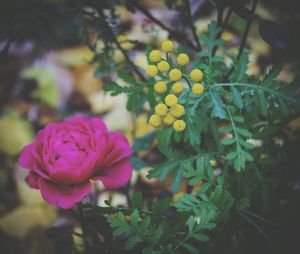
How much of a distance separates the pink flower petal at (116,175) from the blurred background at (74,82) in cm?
32

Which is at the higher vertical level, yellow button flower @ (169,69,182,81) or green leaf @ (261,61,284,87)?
yellow button flower @ (169,69,182,81)

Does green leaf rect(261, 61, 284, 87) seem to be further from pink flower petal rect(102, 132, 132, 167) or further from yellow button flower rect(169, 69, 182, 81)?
pink flower petal rect(102, 132, 132, 167)

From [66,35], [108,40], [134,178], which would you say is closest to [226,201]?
[108,40]

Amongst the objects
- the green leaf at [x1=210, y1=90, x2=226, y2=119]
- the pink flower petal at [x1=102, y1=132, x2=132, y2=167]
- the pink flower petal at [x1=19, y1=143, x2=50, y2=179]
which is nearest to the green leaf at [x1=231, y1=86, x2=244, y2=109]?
the green leaf at [x1=210, y1=90, x2=226, y2=119]

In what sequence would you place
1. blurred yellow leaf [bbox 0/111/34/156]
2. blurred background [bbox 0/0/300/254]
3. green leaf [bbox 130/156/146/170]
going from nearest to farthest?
blurred background [bbox 0/0/300/254]
green leaf [bbox 130/156/146/170]
blurred yellow leaf [bbox 0/111/34/156]

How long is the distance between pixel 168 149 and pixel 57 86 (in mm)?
1339

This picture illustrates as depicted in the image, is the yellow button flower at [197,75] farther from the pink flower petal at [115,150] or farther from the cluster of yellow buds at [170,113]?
the pink flower petal at [115,150]

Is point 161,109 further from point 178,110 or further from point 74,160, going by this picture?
point 74,160

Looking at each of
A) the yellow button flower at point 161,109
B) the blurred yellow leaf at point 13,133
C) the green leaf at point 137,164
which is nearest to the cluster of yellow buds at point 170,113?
the yellow button flower at point 161,109

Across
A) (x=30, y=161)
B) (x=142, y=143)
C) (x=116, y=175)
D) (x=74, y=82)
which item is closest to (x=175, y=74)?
(x=116, y=175)

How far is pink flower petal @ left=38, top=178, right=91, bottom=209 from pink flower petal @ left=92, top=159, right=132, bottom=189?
41 mm

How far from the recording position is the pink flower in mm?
696

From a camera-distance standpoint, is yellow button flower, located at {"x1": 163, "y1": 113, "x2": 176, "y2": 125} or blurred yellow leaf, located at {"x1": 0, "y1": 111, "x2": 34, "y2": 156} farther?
blurred yellow leaf, located at {"x1": 0, "y1": 111, "x2": 34, "y2": 156}

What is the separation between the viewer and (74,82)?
2.08 m
